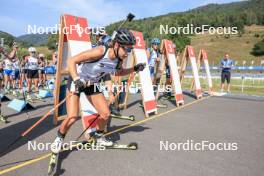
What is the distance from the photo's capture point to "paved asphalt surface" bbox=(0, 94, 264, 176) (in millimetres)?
4262

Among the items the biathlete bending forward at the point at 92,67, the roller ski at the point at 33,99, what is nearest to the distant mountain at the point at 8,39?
the roller ski at the point at 33,99

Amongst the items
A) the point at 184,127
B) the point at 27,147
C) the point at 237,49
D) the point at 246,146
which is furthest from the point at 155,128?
the point at 237,49

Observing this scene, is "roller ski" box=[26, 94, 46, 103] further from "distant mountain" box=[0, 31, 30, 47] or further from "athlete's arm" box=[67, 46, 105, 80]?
"athlete's arm" box=[67, 46, 105, 80]

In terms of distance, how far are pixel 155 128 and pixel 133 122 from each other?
2.94 feet

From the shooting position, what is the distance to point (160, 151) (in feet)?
17.1

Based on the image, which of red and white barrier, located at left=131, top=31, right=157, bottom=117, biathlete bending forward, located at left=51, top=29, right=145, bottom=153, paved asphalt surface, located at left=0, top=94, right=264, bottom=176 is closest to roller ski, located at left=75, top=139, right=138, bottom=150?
paved asphalt surface, located at left=0, top=94, right=264, bottom=176

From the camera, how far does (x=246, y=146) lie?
18.8 ft

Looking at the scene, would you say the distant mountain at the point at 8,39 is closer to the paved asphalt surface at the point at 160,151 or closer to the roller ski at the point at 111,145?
the paved asphalt surface at the point at 160,151

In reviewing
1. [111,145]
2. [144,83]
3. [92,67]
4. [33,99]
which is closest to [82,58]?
[92,67]

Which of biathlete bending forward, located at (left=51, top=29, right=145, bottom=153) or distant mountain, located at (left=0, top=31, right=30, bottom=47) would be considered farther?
distant mountain, located at (left=0, top=31, right=30, bottom=47)

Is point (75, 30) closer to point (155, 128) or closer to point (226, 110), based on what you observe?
point (155, 128)

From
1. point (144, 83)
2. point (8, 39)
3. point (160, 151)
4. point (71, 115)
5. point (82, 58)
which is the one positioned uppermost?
point (8, 39)

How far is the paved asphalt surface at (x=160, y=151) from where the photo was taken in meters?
4.26

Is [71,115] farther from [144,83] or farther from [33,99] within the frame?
[33,99]
